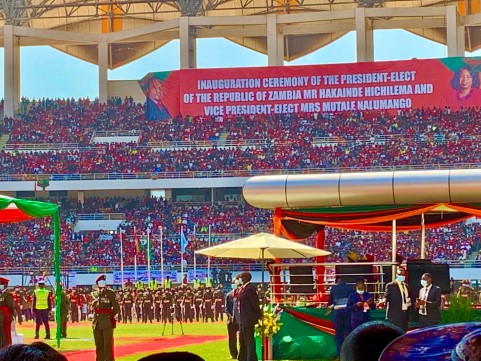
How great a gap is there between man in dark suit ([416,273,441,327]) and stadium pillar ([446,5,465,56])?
3642 centimetres

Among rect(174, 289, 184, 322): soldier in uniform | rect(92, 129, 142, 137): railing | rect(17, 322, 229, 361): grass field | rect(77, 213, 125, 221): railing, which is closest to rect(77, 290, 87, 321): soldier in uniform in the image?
rect(17, 322, 229, 361): grass field

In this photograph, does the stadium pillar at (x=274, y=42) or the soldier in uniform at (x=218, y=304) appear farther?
the stadium pillar at (x=274, y=42)

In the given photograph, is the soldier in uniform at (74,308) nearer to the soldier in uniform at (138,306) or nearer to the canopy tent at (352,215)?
the soldier in uniform at (138,306)

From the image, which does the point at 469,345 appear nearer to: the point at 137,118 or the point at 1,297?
the point at 1,297

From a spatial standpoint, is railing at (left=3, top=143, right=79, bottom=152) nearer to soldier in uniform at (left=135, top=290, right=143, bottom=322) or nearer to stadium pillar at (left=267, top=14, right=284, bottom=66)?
stadium pillar at (left=267, top=14, right=284, bottom=66)

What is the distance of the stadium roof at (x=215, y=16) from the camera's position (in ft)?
180

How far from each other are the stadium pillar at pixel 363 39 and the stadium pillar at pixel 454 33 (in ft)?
12.2

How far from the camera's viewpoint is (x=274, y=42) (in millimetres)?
54406

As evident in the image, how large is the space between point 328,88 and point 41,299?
3052 centimetres

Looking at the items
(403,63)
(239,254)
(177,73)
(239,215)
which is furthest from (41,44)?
(239,254)

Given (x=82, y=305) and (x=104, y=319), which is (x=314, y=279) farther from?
(x=82, y=305)

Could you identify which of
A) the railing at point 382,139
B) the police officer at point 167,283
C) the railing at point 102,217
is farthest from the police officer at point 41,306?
the railing at point 382,139


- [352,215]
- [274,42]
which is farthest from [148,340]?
[274,42]

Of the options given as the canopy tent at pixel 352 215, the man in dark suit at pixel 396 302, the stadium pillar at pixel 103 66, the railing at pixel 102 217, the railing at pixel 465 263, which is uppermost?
the stadium pillar at pixel 103 66
